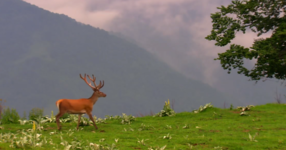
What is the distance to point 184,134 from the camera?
1387 centimetres

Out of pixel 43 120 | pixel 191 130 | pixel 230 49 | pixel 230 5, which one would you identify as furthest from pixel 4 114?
pixel 230 5

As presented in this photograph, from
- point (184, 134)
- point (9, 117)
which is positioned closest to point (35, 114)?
point (9, 117)

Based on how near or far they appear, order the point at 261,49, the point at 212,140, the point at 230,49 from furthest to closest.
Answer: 1. the point at 230,49
2. the point at 261,49
3. the point at 212,140

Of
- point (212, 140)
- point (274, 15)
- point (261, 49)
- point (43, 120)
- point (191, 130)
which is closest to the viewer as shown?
point (212, 140)

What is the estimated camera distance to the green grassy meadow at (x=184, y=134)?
1107 centimetres

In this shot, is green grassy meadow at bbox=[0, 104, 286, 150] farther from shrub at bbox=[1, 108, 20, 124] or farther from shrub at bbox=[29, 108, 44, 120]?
shrub at bbox=[29, 108, 44, 120]

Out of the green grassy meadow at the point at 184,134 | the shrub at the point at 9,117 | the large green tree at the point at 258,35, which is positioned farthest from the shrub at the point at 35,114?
the large green tree at the point at 258,35

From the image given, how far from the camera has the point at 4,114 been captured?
19984mm

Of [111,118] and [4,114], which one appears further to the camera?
[111,118]

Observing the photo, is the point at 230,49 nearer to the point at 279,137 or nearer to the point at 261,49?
the point at 261,49

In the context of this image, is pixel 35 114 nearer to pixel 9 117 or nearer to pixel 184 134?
pixel 9 117

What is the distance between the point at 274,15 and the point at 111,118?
13.8 m

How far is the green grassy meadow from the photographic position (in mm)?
11070

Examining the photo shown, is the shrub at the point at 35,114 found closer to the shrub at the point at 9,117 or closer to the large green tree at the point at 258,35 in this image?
the shrub at the point at 9,117
